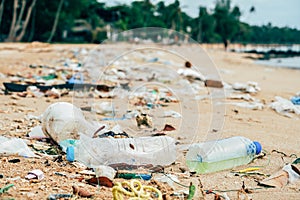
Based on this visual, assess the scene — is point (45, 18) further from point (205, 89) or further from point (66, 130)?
point (66, 130)

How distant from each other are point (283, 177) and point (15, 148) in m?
1.92

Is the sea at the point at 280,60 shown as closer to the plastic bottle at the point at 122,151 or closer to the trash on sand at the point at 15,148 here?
the plastic bottle at the point at 122,151

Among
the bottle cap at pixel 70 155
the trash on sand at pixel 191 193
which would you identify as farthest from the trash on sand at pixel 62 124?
the trash on sand at pixel 191 193

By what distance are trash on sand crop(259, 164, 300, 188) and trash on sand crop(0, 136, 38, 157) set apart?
1664mm

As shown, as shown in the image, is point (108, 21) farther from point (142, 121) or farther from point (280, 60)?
point (142, 121)

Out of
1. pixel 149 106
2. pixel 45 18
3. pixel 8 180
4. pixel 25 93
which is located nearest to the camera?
pixel 8 180

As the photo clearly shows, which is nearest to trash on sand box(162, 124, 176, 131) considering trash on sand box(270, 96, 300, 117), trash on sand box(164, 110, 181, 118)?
trash on sand box(164, 110, 181, 118)

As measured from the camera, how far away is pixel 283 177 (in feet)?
9.10

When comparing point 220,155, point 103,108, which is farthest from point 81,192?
point 103,108

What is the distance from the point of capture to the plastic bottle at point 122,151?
9.41ft

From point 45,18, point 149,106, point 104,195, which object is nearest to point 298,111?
point 149,106

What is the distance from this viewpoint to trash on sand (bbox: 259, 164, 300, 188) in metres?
2.69

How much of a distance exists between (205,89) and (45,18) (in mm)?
24497

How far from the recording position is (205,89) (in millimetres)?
8305
